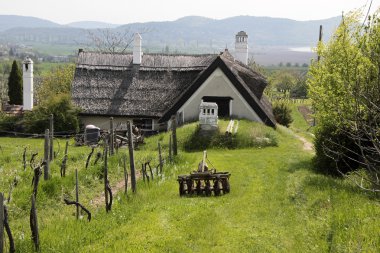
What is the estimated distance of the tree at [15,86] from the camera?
4147cm

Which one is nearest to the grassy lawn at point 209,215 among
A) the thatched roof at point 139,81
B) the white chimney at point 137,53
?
the thatched roof at point 139,81

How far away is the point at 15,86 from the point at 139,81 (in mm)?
14665

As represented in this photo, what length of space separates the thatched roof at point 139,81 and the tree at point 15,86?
9891mm

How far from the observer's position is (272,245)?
33.6 feet

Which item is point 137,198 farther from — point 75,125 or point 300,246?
point 75,125

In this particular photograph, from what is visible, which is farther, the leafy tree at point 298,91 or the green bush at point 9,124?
the leafy tree at point 298,91

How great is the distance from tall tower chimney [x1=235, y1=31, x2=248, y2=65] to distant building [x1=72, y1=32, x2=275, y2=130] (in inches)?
186

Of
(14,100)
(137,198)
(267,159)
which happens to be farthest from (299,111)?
(137,198)

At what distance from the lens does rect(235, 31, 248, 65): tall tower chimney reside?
3663cm

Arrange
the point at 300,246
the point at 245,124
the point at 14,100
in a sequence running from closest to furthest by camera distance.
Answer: the point at 300,246
the point at 245,124
the point at 14,100

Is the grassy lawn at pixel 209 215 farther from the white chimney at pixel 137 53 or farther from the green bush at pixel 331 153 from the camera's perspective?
the white chimney at pixel 137 53

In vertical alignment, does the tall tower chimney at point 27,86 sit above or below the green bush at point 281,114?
above

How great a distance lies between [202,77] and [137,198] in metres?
15.9

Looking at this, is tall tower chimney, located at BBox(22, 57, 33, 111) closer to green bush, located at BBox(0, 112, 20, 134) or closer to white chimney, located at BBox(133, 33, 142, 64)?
green bush, located at BBox(0, 112, 20, 134)
